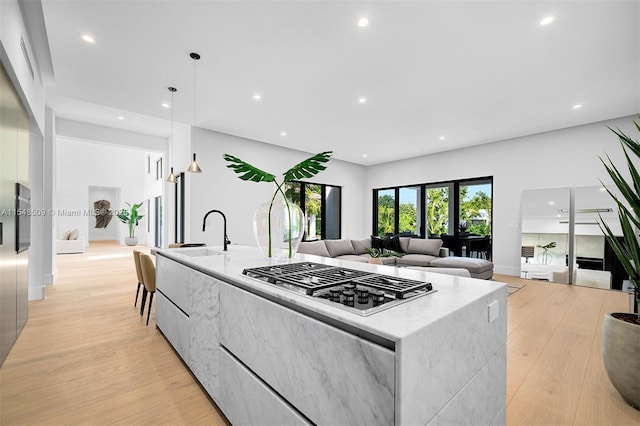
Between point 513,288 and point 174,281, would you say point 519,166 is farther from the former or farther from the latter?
point 174,281

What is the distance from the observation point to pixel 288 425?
1146 millimetres

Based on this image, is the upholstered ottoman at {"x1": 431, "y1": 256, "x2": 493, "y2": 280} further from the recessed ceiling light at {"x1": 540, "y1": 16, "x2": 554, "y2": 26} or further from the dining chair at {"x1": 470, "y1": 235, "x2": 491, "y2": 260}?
the recessed ceiling light at {"x1": 540, "y1": 16, "x2": 554, "y2": 26}

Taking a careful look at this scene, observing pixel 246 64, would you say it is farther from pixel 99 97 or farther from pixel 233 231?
pixel 233 231

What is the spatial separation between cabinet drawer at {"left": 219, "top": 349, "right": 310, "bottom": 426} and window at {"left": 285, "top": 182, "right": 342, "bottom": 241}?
615cm

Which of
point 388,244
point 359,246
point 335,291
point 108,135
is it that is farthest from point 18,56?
point 388,244

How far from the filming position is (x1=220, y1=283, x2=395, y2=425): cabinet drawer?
2.75ft

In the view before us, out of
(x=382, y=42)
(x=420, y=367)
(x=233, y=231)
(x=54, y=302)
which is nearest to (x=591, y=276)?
(x=382, y=42)

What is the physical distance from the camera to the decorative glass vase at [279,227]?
80.6 inches

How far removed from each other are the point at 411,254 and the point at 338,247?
171 cm

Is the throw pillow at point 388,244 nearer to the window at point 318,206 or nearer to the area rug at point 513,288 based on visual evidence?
the window at point 318,206

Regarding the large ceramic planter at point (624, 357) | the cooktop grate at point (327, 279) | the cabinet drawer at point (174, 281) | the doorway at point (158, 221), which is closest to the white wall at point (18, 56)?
the cabinet drawer at point (174, 281)

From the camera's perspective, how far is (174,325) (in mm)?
2383

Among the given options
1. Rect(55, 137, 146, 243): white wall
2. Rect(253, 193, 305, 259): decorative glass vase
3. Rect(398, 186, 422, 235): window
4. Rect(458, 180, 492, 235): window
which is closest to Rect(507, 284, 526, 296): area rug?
Rect(458, 180, 492, 235): window

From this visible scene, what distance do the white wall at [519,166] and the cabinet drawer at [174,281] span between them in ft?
20.9
